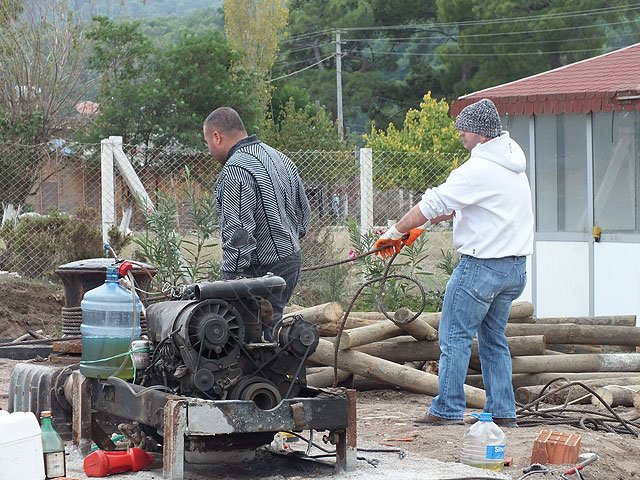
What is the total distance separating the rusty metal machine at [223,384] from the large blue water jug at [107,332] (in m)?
0.13

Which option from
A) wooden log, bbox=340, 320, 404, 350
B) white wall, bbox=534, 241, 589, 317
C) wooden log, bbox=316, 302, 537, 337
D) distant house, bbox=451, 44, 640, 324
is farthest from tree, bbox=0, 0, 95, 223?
wooden log, bbox=340, 320, 404, 350

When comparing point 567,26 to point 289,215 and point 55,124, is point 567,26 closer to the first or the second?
point 55,124

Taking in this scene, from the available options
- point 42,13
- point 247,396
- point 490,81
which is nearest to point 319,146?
point 42,13

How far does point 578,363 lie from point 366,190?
560 centimetres

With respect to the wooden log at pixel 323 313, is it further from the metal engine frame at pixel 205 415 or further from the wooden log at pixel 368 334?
the metal engine frame at pixel 205 415

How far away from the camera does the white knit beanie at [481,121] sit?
7520 millimetres

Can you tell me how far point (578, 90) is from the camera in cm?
1302

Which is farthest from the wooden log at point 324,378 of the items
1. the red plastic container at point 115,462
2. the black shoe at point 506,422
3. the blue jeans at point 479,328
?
the red plastic container at point 115,462

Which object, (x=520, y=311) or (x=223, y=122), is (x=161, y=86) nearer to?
(x=520, y=311)

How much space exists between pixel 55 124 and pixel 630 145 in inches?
553

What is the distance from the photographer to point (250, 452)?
639cm

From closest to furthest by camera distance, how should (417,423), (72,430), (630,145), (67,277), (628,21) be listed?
1. (72,430)
2. (417,423)
3. (67,277)
4. (630,145)
5. (628,21)

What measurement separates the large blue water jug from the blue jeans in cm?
207

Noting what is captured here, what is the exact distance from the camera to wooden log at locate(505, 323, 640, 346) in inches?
378
